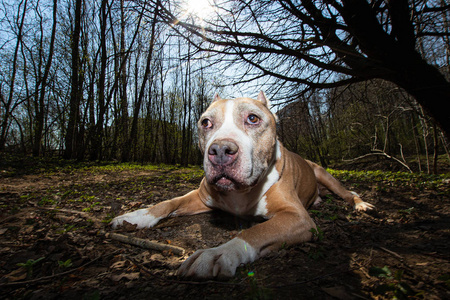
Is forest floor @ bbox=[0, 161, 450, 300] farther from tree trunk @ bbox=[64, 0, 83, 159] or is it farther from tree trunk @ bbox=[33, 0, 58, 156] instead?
tree trunk @ bbox=[33, 0, 58, 156]

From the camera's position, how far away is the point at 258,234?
1.76 m

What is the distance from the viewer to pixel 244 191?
247 cm

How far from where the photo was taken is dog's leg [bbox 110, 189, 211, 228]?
2479mm

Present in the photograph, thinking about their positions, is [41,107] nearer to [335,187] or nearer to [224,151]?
[224,151]

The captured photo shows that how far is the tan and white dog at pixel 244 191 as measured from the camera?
5.22ft

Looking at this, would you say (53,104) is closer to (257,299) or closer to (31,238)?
(31,238)

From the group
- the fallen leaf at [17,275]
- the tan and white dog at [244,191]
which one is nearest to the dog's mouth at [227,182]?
the tan and white dog at [244,191]

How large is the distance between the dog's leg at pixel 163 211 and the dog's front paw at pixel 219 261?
1.22m

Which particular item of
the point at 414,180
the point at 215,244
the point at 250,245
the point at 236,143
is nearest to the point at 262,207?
the point at 215,244

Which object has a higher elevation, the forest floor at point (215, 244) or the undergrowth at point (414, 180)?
the undergrowth at point (414, 180)

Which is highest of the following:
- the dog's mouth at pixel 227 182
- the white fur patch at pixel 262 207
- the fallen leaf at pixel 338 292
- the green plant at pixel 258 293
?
the dog's mouth at pixel 227 182

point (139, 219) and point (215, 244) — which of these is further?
point (139, 219)

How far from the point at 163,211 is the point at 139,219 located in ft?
0.97

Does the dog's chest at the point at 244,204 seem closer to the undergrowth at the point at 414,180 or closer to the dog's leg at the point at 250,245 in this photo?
the dog's leg at the point at 250,245
